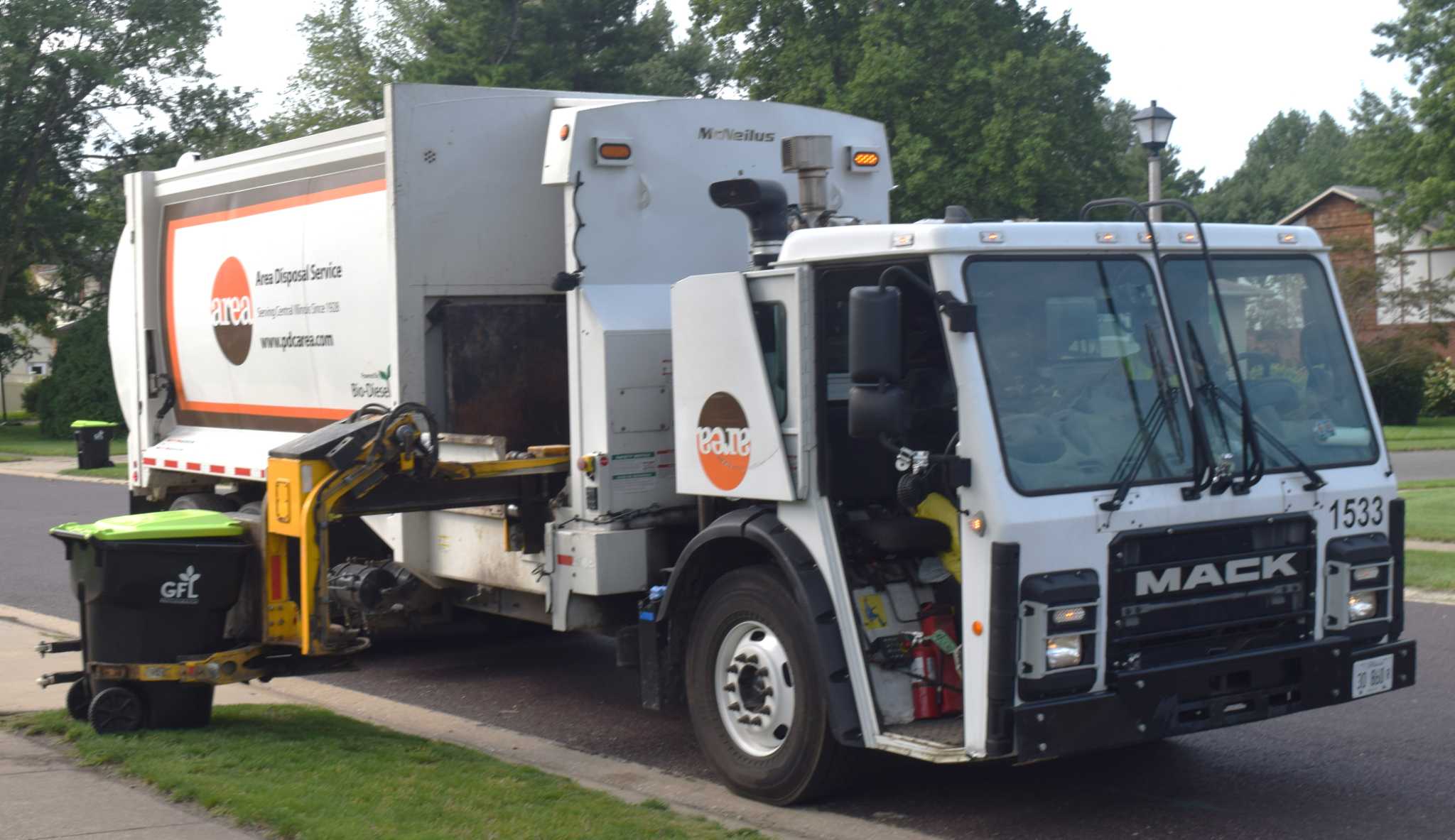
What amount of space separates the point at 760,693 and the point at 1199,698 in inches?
68.8

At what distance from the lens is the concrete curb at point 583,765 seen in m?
6.11

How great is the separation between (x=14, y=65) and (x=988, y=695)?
145 ft

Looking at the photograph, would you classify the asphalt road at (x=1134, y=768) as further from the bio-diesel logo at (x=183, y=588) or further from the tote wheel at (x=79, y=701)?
the tote wheel at (x=79, y=701)

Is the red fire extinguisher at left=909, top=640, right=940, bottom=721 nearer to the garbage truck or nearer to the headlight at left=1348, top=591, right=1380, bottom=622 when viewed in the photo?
the garbage truck

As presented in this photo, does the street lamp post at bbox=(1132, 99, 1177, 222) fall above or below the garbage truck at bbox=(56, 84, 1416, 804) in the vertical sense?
above

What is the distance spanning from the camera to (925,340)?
593cm

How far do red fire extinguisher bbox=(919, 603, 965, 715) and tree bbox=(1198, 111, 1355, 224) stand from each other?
39.8 metres

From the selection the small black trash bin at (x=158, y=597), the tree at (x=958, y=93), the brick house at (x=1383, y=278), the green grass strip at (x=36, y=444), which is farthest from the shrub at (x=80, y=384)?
the small black trash bin at (x=158, y=597)

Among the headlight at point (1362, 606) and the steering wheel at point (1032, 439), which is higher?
the steering wheel at point (1032, 439)

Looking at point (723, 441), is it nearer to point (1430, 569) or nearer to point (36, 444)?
point (1430, 569)

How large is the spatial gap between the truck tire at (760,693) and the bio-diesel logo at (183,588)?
2440 millimetres

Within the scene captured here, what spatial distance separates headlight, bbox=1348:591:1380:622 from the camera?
6027mm

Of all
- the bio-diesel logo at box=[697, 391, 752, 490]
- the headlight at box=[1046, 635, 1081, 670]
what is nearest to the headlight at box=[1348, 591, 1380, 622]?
the headlight at box=[1046, 635, 1081, 670]

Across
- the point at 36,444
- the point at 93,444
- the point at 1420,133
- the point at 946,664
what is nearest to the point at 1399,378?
the point at 1420,133
